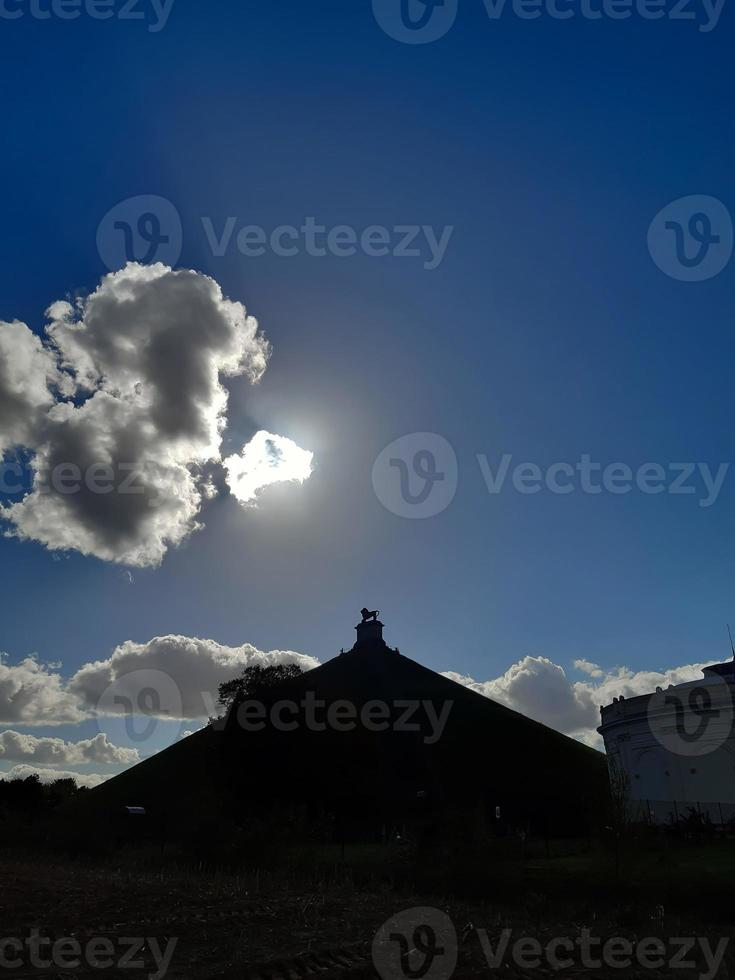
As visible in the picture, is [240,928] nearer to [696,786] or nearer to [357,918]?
[357,918]

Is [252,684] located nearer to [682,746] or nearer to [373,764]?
[373,764]

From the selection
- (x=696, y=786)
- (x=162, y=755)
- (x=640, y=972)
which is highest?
(x=162, y=755)

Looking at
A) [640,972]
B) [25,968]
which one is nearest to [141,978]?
[25,968]

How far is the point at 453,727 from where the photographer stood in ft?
319

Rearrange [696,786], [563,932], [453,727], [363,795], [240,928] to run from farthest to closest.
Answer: [453,727]
[363,795]
[696,786]
[563,932]
[240,928]

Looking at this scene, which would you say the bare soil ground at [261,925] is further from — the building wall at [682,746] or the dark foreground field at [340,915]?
the building wall at [682,746]

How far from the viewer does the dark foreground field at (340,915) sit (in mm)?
15500

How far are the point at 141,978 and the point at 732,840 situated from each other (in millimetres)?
33830

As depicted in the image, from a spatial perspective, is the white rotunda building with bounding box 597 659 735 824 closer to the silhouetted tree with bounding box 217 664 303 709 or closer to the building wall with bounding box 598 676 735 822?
the building wall with bounding box 598 676 735 822

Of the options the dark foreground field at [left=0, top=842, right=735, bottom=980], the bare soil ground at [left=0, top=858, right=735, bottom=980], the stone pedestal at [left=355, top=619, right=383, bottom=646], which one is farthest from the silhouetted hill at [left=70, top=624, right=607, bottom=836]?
the bare soil ground at [left=0, top=858, right=735, bottom=980]

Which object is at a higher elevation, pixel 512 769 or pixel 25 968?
pixel 512 769

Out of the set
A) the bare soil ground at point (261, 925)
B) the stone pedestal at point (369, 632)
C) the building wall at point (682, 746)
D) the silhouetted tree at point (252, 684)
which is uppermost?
the stone pedestal at point (369, 632)

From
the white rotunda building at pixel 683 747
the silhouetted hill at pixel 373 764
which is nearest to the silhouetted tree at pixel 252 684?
the silhouetted hill at pixel 373 764

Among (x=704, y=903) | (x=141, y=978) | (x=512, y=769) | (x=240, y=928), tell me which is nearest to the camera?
(x=141, y=978)
